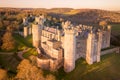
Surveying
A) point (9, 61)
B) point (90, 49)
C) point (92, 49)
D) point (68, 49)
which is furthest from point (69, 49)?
point (9, 61)

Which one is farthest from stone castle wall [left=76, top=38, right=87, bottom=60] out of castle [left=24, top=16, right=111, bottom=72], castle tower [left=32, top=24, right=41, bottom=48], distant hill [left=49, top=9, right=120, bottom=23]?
distant hill [left=49, top=9, right=120, bottom=23]

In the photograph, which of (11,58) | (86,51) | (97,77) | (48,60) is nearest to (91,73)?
(97,77)

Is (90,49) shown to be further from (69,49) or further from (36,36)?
(36,36)

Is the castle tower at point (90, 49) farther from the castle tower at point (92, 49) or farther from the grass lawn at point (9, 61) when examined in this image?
the grass lawn at point (9, 61)

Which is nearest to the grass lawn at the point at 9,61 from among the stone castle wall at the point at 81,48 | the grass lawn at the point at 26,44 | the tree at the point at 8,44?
the tree at the point at 8,44

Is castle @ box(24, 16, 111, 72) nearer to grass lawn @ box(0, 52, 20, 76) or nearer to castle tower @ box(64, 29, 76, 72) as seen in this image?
castle tower @ box(64, 29, 76, 72)

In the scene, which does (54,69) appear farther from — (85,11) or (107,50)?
(85,11)

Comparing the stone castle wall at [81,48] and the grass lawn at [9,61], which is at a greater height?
the stone castle wall at [81,48]
